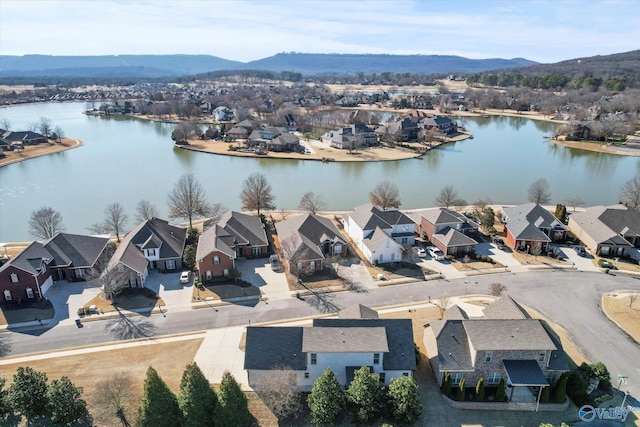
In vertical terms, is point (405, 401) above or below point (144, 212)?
below

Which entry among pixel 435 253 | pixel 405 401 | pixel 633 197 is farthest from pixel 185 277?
pixel 633 197

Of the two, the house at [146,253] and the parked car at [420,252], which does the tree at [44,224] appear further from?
the parked car at [420,252]

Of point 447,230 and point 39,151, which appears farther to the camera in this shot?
point 39,151

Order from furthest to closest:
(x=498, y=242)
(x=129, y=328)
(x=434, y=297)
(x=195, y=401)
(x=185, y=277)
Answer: (x=498, y=242), (x=185, y=277), (x=434, y=297), (x=129, y=328), (x=195, y=401)

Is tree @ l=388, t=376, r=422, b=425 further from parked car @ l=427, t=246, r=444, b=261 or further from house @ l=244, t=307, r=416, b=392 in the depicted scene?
parked car @ l=427, t=246, r=444, b=261

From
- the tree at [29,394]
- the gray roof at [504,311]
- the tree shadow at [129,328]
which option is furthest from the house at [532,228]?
the tree at [29,394]

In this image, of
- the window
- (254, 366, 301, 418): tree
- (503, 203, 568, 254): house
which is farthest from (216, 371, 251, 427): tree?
(503, 203, 568, 254): house

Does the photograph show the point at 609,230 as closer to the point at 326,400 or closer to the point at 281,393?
the point at 326,400

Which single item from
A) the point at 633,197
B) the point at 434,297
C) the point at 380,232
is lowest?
the point at 434,297
